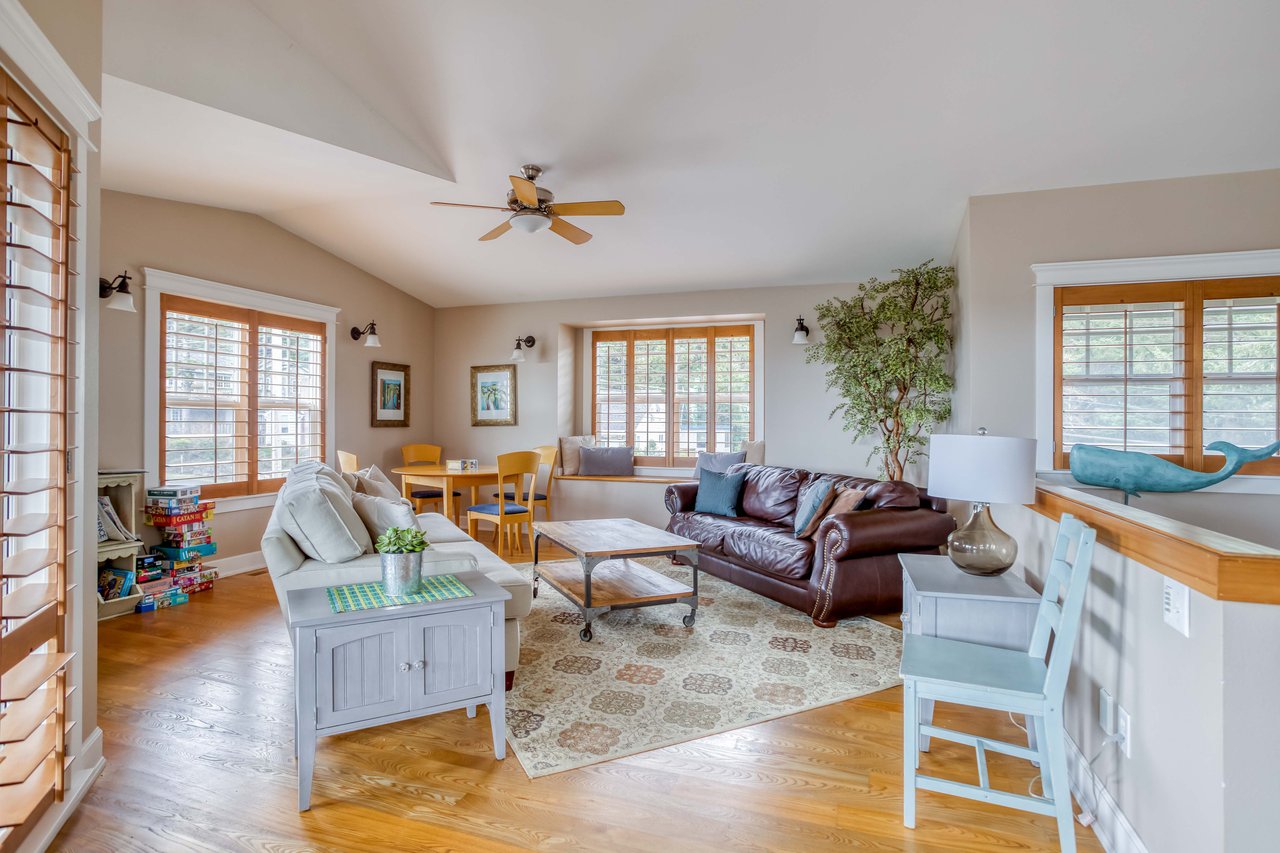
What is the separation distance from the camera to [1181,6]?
2412mm

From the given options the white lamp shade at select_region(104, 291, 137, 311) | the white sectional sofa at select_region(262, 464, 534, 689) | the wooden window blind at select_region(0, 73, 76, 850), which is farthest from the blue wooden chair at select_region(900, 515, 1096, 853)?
the white lamp shade at select_region(104, 291, 137, 311)

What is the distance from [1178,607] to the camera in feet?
4.86

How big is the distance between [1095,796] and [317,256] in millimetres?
6210

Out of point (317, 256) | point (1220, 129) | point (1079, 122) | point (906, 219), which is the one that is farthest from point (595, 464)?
point (1220, 129)

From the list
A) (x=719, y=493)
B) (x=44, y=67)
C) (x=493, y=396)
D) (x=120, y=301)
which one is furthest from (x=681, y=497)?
(x=44, y=67)

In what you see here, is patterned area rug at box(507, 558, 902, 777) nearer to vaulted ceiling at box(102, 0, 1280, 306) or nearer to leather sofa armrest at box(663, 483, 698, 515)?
leather sofa armrest at box(663, 483, 698, 515)

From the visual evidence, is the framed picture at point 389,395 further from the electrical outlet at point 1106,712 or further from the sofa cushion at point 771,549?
the electrical outlet at point 1106,712

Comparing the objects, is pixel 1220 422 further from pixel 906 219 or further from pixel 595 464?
pixel 595 464

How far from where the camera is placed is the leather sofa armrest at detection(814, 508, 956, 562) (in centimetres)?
361

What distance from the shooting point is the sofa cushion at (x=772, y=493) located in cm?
484

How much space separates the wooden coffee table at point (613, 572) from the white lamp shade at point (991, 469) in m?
1.63

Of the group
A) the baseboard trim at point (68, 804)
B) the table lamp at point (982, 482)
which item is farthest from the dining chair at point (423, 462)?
the table lamp at point (982, 482)

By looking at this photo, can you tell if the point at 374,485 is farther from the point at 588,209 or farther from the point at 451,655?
the point at 588,209

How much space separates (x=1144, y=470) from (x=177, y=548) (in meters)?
5.78
